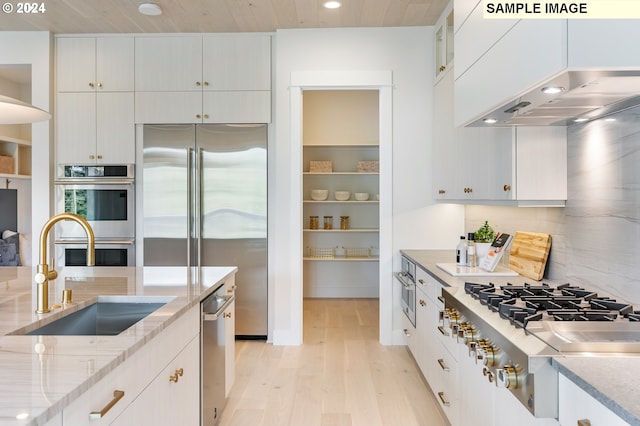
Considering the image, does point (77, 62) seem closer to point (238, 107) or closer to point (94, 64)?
point (94, 64)

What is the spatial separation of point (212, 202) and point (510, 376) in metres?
3.24

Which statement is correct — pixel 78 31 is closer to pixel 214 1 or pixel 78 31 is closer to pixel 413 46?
pixel 214 1

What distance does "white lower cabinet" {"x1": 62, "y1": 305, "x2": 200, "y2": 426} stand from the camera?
1.11m

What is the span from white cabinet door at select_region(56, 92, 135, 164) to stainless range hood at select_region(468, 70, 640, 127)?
3216 millimetres

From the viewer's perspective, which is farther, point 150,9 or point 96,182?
point 96,182

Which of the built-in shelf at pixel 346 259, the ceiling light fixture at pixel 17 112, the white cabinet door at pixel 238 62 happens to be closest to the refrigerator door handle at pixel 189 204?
the white cabinet door at pixel 238 62

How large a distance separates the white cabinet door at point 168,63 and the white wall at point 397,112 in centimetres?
76

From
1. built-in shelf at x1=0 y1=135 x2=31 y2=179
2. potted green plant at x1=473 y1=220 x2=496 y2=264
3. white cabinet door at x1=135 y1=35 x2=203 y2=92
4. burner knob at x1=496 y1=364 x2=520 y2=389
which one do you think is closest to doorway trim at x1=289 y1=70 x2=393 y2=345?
white cabinet door at x1=135 y1=35 x2=203 y2=92

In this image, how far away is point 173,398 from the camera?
1.75 metres

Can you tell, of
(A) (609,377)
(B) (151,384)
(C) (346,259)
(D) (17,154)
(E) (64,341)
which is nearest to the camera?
(A) (609,377)

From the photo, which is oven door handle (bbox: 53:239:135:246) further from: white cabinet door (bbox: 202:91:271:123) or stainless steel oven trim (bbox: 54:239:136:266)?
white cabinet door (bbox: 202:91:271:123)

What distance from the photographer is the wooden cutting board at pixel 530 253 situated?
2.50m

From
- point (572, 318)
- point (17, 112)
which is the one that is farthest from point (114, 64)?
point (572, 318)

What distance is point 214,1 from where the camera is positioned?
3469 millimetres
